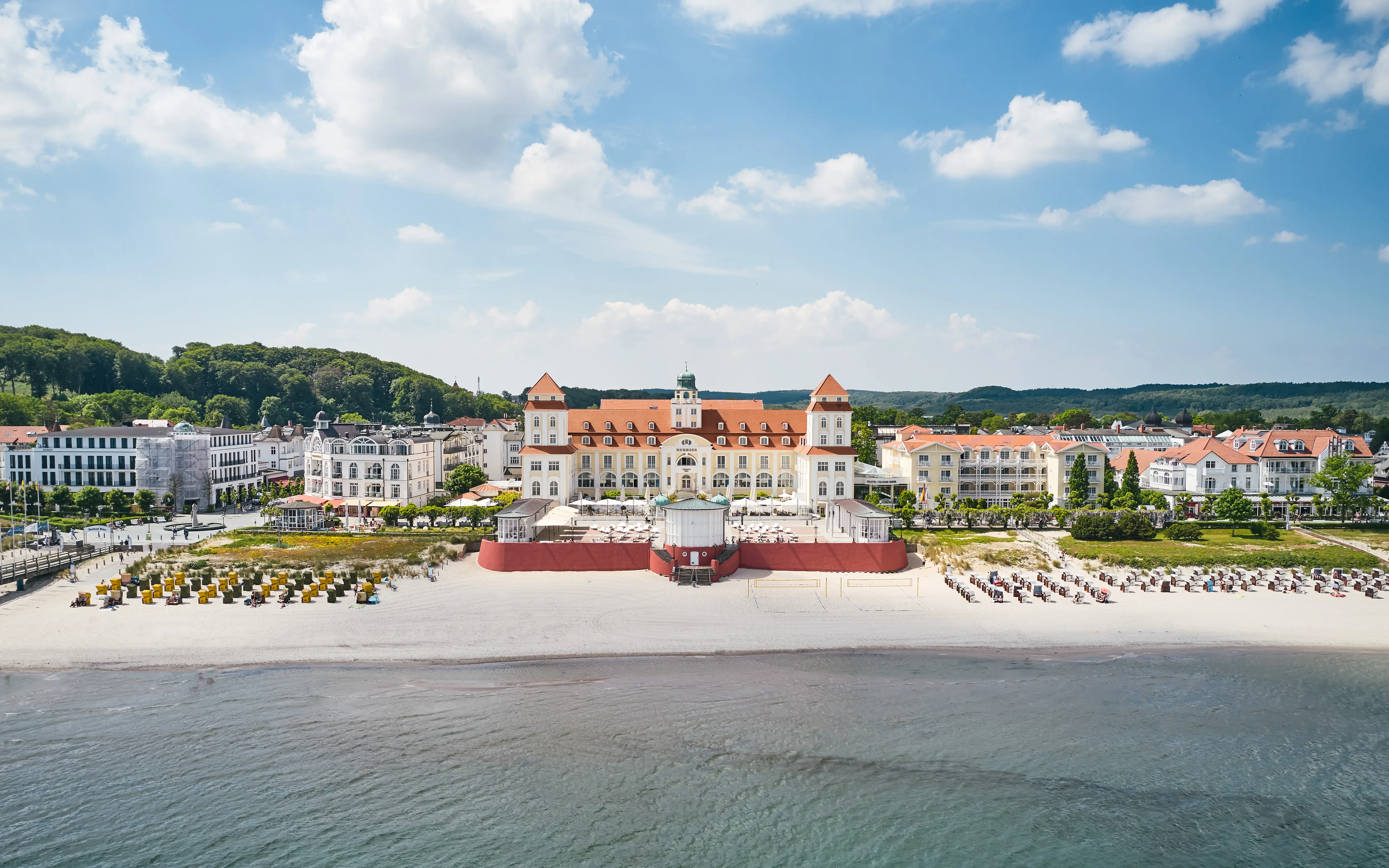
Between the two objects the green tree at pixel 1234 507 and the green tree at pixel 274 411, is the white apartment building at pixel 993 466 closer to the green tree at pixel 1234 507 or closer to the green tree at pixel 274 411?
the green tree at pixel 1234 507

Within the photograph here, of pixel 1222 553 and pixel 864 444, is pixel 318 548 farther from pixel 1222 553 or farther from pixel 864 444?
pixel 1222 553

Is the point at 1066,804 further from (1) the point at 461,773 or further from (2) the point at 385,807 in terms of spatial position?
(2) the point at 385,807

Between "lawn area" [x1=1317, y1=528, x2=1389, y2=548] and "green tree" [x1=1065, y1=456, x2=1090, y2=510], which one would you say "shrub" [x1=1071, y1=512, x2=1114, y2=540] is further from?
"lawn area" [x1=1317, y1=528, x2=1389, y2=548]

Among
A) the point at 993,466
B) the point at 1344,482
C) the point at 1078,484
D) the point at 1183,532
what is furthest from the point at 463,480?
the point at 1344,482

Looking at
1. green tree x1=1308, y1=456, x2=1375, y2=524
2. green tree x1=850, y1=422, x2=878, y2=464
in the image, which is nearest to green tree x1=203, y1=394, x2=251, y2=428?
green tree x1=850, y1=422, x2=878, y2=464

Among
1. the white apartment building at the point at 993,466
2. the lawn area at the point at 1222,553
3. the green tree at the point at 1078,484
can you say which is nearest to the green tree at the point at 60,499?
the white apartment building at the point at 993,466
